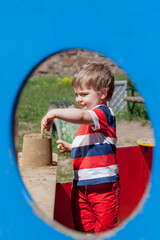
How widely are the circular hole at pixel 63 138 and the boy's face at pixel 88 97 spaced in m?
0.23

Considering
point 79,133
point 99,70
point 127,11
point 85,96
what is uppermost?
point 127,11

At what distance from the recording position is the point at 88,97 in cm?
152

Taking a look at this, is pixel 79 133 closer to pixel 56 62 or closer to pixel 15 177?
pixel 15 177

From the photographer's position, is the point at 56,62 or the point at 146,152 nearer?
the point at 146,152

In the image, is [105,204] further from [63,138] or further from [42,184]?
[63,138]

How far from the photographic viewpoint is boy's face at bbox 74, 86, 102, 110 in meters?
1.51

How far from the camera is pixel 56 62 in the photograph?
8.22 m

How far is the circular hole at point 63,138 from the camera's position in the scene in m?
1.60

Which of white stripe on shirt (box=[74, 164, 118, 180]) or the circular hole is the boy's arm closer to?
the circular hole

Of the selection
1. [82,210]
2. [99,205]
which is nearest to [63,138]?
[82,210]

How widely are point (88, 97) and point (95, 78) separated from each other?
91 millimetres

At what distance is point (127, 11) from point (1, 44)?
17.1 inches

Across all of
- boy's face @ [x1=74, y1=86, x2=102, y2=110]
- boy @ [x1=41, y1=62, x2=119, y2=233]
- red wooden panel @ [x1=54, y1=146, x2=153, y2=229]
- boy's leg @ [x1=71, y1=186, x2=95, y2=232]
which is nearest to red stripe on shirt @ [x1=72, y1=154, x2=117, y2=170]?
boy @ [x1=41, y1=62, x2=119, y2=233]

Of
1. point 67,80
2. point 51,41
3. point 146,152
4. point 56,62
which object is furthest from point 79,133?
point 56,62
